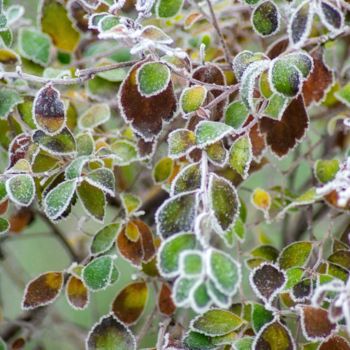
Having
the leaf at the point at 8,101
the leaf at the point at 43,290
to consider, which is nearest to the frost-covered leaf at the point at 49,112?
the leaf at the point at 8,101

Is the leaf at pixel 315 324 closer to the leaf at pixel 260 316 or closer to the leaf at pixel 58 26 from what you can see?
the leaf at pixel 260 316

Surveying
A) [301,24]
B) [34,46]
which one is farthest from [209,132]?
[34,46]

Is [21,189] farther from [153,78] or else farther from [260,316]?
[260,316]

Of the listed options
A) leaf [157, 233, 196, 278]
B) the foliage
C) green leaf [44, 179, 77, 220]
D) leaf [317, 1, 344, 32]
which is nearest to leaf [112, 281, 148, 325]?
the foliage

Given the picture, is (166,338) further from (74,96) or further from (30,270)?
(30,270)

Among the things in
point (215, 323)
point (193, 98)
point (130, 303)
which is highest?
point (193, 98)

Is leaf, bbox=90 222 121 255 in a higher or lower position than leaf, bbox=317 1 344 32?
lower

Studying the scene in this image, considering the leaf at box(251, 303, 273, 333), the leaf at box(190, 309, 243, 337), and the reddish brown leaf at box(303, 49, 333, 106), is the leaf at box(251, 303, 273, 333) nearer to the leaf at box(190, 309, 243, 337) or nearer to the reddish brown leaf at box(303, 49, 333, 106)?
the leaf at box(190, 309, 243, 337)
